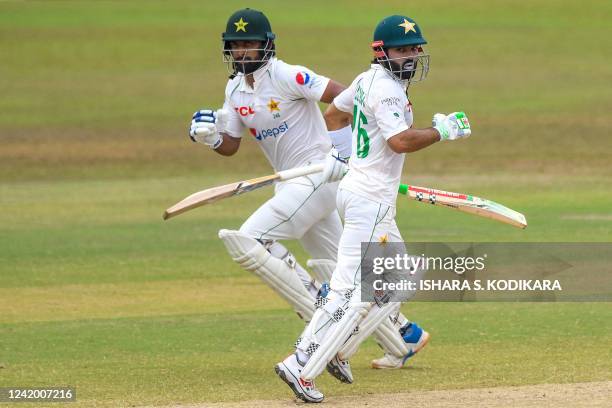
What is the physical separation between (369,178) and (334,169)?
535 mm

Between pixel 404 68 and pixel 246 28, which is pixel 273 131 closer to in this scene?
pixel 246 28

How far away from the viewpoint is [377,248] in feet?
22.8

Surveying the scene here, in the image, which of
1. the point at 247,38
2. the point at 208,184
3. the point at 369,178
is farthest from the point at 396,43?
the point at 208,184

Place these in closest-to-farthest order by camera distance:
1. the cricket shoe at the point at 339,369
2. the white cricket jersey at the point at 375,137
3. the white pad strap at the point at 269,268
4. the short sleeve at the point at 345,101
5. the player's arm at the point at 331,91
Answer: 1. the white cricket jersey at the point at 375,137
2. the cricket shoe at the point at 339,369
3. the short sleeve at the point at 345,101
4. the white pad strap at the point at 269,268
5. the player's arm at the point at 331,91

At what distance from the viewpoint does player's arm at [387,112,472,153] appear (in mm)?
6707

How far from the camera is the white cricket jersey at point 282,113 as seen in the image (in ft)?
26.7

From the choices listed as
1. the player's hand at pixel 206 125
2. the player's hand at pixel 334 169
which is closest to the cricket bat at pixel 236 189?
the player's hand at pixel 334 169

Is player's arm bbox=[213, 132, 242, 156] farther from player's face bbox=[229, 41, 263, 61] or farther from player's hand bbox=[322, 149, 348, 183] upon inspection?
player's hand bbox=[322, 149, 348, 183]

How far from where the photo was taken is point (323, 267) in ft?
26.7

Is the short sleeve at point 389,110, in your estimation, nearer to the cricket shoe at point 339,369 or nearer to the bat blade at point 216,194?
the bat blade at point 216,194

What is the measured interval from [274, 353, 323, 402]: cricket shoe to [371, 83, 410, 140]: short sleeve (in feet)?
4.09

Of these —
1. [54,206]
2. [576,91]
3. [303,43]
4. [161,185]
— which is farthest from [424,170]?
[303,43]

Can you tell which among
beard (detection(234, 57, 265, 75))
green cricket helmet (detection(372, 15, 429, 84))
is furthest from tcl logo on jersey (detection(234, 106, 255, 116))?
green cricket helmet (detection(372, 15, 429, 84))

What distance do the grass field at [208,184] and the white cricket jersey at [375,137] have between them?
110 cm
